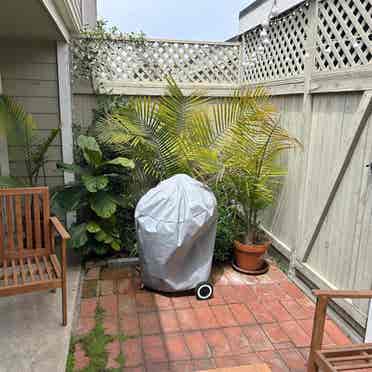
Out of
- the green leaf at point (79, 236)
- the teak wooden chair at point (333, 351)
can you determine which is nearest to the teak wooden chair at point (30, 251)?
the green leaf at point (79, 236)

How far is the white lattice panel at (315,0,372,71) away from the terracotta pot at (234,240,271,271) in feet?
5.44

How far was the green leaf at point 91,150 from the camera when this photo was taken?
316cm

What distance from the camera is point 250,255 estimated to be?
333 centimetres

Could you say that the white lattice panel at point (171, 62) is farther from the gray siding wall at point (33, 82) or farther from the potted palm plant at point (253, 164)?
the potted palm plant at point (253, 164)

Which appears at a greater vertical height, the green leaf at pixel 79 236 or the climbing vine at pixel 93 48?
the climbing vine at pixel 93 48

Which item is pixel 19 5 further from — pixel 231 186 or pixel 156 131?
pixel 231 186

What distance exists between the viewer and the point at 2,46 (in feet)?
11.7

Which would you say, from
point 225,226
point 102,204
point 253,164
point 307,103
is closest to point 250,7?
point 307,103

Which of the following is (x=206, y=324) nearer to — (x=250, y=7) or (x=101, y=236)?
(x=101, y=236)

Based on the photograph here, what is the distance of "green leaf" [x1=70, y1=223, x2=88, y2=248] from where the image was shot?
10.6 ft

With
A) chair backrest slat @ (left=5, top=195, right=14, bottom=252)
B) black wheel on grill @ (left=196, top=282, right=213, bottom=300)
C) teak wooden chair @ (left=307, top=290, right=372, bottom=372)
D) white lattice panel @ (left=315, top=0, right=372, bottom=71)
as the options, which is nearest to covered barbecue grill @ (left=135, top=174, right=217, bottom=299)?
black wheel on grill @ (left=196, top=282, right=213, bottom=300)

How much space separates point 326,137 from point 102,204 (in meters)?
2.02

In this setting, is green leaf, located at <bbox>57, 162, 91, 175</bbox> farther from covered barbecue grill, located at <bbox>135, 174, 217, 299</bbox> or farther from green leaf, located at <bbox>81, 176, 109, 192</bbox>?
covered barbecue grill, located at <bbox>135, 174, 217, 299</bbox>

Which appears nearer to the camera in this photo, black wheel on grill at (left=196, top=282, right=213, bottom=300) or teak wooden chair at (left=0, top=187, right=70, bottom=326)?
teak wooden chair at (left=0, top=187, right=70, bottom=326)
